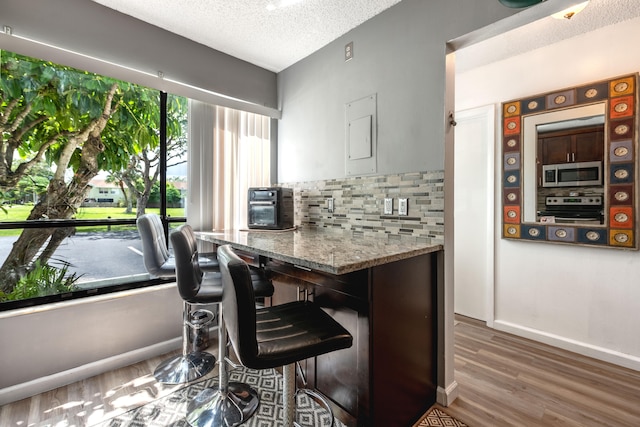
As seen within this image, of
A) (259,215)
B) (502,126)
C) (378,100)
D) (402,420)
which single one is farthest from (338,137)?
(402,420)

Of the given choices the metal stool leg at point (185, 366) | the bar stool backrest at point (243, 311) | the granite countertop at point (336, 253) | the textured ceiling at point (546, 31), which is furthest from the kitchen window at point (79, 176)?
the textured ceiling at point (546, 31)

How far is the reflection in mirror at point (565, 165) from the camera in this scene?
214 cm

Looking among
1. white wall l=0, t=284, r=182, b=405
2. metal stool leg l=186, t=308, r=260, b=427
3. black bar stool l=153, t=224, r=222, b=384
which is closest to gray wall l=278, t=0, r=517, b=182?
black bar stool l=153, t=224, r=222, b=384

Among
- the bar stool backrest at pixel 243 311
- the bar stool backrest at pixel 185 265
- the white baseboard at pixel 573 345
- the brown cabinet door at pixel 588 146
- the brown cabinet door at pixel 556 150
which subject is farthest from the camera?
the brown cabinet door at pixel 556 150

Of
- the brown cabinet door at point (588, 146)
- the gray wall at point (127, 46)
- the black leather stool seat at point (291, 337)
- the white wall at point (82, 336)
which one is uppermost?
the gray wall at point (127, 46)

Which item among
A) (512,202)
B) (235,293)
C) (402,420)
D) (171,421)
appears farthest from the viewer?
(512,202)

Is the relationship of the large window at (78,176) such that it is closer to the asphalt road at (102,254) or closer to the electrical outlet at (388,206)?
the asphalt road at (102,254)

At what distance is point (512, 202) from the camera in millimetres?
2553

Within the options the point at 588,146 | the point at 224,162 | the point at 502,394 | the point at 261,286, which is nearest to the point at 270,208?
the point at 224,162

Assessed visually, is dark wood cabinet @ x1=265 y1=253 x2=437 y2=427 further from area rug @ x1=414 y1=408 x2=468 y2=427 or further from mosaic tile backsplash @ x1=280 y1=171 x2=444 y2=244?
mosaic tile backsplash @ x1=280 y1=171 x2=444 y2=244

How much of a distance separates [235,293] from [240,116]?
209 centimetres

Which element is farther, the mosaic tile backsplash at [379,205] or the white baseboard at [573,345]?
the white baseboard at [573,345]

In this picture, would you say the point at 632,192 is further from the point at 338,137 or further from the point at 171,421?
the point at 171,421

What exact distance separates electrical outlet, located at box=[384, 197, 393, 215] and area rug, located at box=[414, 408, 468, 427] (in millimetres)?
1145
